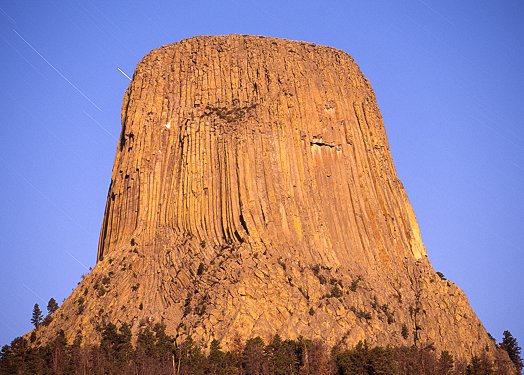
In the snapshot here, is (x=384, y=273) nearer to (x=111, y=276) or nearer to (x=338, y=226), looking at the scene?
(x=338, y=226)

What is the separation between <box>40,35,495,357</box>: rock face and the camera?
99.1 m

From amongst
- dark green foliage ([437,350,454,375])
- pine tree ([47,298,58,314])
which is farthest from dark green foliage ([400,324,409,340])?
pine tree ([47,298,58,314])

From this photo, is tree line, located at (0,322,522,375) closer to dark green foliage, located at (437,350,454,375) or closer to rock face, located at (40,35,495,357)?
dark green foliage, located at (437,350,454,375)

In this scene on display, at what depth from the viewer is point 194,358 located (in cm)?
9319

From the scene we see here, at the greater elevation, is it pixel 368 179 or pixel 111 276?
pixel 368 179

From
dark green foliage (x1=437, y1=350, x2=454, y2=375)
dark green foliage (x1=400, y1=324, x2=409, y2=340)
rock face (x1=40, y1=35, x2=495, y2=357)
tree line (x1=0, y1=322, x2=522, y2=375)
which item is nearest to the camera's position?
tree line (x1=0, y1=322, x2=522, y2=375)

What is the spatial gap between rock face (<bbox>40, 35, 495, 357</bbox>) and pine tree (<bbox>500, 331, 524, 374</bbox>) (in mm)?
10156

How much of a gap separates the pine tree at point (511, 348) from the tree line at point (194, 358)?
17.8 m

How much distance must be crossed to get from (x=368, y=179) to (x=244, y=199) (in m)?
14.0

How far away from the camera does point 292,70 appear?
374 feet

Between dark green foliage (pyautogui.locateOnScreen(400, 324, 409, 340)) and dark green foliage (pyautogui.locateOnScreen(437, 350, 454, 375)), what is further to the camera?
dark green foliage (pyautogui.locateOnScreen(400, 324, 409, 340))

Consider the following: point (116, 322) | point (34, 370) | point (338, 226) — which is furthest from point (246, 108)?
point (34, 370)

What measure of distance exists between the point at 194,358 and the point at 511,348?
3692cm

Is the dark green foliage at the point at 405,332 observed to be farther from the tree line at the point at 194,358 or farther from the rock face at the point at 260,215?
the tree line at the point at 194,358
